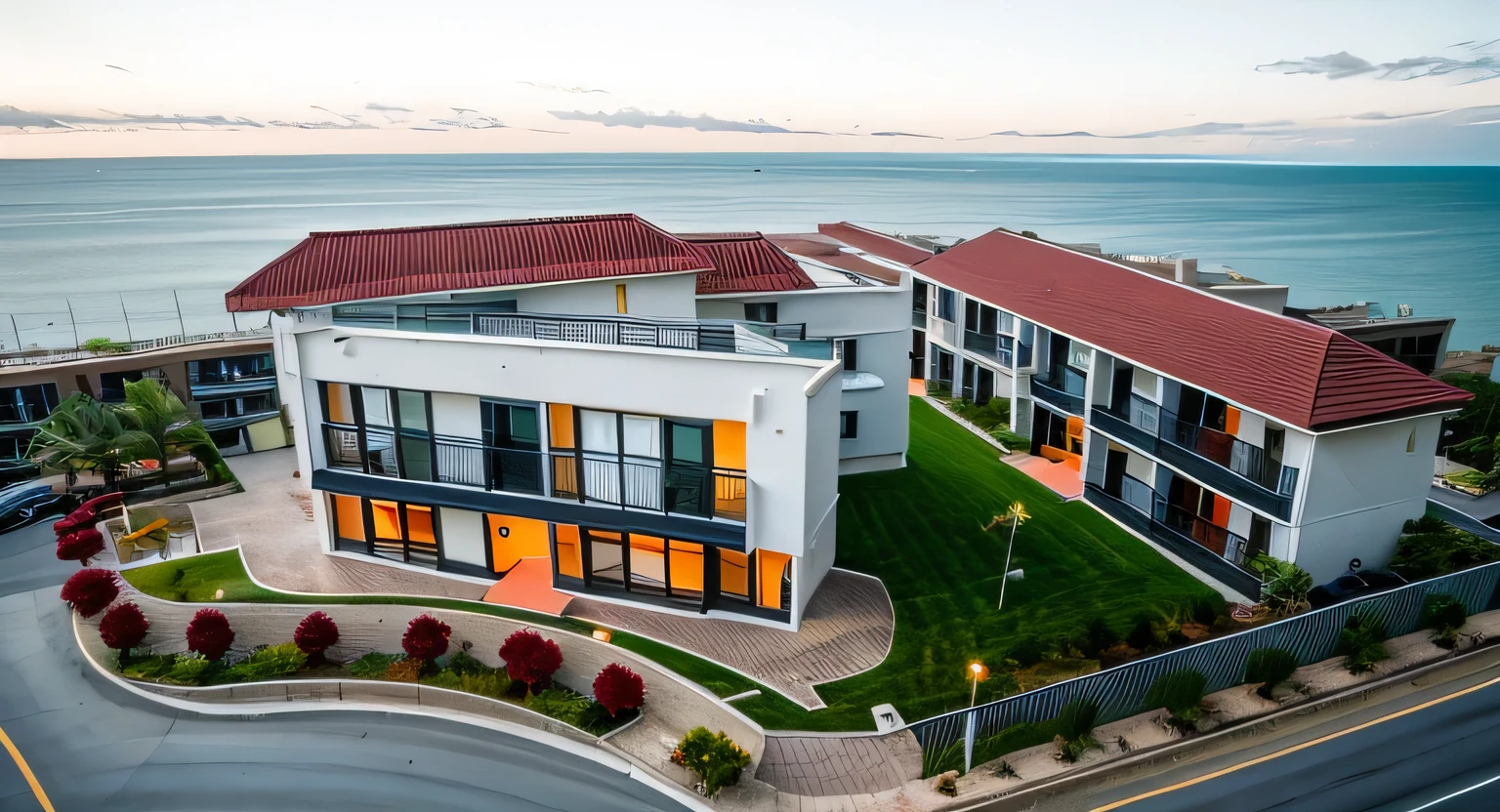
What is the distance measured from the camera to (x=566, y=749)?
16031 mm

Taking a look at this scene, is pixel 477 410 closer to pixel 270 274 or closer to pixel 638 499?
pixel 638 499

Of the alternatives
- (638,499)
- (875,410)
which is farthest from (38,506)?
(875,410)

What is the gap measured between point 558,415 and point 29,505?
2049 cm

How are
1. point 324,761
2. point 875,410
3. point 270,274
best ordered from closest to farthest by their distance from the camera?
1. point 324,761
2. point 270,274
3. point 875,410

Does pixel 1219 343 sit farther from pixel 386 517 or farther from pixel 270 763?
pixel 270 763

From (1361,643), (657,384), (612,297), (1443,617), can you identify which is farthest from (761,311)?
(1443,617)

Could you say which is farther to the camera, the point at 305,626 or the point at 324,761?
the point at 305,626

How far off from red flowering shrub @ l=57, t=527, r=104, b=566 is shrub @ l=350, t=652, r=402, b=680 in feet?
30.8

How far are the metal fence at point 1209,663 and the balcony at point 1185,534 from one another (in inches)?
116

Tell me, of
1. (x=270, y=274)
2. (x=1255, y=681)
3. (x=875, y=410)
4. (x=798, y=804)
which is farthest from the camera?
(x=875, y=410)

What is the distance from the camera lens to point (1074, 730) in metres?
15.7

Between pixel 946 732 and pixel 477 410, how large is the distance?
38.0ft

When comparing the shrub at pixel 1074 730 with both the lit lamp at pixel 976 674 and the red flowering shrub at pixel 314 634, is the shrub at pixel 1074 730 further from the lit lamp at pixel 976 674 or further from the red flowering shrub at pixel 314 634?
the red flowering shrub at pixel 314 634

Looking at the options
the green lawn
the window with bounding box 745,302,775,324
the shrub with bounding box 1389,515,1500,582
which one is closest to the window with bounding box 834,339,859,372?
the window with bounding box 745,302,775,324
